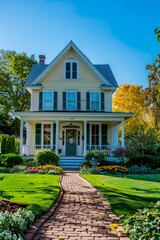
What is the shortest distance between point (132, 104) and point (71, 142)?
13.1 meters

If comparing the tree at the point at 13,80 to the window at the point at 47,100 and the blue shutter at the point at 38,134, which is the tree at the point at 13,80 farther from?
the blue shutter at the point at 38,134

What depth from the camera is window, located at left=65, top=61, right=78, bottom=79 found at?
2386cm

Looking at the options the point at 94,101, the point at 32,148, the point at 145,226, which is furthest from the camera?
the point at 94,101

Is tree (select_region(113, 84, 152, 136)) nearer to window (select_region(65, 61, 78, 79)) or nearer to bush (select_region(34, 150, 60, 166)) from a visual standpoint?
window (select_region(65, 61, 78, 79))

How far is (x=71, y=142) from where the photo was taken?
2300 centimetres

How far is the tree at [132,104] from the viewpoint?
107ft

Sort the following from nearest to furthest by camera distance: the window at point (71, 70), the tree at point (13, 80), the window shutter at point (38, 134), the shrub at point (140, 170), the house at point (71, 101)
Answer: the shrub at point (140, 170), the house at point (71, 101), the window shutter at point (38, 134), the window at point (71, 70), the tree at point (13, 80)

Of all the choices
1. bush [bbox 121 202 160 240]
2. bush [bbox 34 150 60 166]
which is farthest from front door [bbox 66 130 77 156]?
bush [bbox 121 202 160 240]

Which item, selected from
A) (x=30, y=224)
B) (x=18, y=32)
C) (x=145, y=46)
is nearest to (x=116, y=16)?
(x=18, y=32)

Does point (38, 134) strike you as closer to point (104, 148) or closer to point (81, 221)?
point (104, 148)

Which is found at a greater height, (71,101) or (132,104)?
(132,104)

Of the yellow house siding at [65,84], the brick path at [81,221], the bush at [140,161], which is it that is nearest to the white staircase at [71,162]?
the bush at [140,161]

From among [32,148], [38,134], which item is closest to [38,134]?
[38,134]

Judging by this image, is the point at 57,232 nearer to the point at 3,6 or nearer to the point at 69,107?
the point at 3,6
